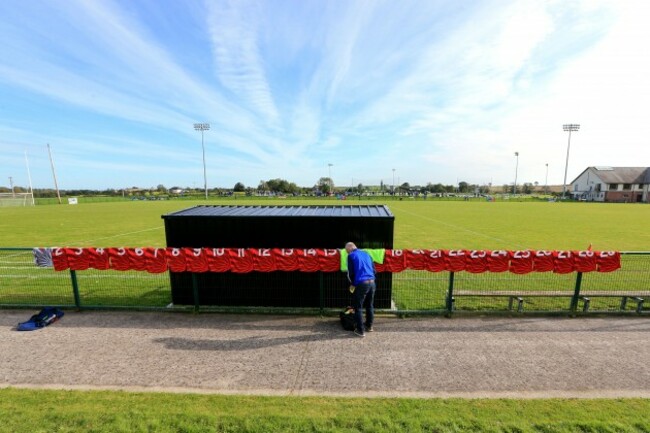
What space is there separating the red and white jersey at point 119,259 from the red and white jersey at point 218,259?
2.01m

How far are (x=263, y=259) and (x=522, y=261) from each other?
5.89 metres

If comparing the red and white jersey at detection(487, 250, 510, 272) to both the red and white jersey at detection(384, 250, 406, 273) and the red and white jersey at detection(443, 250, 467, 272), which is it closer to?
the red and white jersey at detection(443, 250, 467, 272)

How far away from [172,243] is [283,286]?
2.91 metres

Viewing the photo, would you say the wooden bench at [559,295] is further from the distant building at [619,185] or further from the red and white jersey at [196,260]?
the distant building at [619,185]

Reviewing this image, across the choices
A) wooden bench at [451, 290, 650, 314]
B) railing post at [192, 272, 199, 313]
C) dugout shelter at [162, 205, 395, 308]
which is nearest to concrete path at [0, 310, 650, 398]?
→ railing post at [192, 272, 199, 313]

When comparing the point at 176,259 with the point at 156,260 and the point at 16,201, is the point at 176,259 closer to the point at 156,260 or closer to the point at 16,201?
the point at 156,260

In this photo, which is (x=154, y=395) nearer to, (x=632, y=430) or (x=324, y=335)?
(x=324, y=335)

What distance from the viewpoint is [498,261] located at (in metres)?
6.93

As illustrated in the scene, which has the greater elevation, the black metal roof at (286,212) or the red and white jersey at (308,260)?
the black metal roof at (286,212)

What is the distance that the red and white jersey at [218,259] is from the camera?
6781mm

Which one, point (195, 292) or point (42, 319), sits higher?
point (195, 292)

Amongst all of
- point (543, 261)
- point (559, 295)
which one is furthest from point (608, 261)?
point (543, 261)

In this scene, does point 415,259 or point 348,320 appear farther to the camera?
point 415,259

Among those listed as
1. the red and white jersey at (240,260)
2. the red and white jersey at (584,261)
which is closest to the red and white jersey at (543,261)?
the red and white jersey at (584,261)
